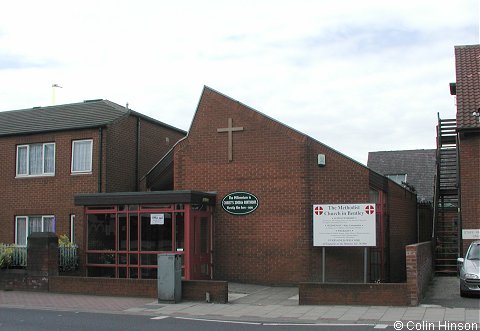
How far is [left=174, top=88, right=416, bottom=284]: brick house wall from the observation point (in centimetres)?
1714

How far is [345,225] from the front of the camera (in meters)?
15.2

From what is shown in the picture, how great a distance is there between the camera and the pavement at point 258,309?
37.3 feet

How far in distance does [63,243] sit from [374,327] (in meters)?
11.7

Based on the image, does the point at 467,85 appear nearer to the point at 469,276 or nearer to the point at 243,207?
the point at 469,276

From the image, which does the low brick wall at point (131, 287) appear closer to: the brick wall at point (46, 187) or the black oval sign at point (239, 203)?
the brick wall at point (46, 187)

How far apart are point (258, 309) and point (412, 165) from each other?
3168 cm

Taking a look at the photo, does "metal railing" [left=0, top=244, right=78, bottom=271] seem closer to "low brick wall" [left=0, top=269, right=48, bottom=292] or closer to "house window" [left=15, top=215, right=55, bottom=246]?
"low brick wall" [left=0, top=269, right=48, bottom=292]

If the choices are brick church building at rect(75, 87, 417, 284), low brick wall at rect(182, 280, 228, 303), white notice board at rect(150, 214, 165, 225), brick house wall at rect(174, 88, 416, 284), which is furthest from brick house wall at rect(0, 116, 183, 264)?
low brick wall at rect(182, 280, 228, 303)

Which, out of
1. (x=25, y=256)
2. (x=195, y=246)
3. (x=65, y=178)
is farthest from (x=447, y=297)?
(x=65, y=178)

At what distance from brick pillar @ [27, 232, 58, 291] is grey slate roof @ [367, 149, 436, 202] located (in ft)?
91.9

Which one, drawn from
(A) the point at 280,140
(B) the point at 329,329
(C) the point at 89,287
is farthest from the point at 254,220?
(B) the point at 329,329

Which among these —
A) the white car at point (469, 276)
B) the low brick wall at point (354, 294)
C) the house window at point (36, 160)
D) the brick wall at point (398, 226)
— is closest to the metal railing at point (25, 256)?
the house window at point (36, 160)

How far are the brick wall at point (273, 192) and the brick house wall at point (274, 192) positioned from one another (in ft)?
0.10

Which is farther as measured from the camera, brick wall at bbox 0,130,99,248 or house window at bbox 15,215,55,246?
house window at bbox 15,215,55,246
